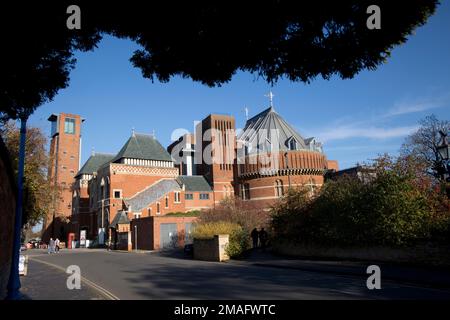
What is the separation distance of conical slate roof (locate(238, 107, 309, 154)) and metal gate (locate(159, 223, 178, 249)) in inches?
750

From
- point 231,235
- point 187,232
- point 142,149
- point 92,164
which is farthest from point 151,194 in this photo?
point 231,235

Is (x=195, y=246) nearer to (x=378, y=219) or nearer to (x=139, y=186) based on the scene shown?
(x=378, y=219)

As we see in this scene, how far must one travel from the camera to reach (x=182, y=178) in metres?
67.8

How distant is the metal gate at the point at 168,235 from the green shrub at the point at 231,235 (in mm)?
14836

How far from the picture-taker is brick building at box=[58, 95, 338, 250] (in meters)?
48.1

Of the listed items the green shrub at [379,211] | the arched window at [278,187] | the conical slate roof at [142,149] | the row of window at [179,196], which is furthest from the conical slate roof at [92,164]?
the green shrub at [379,211]

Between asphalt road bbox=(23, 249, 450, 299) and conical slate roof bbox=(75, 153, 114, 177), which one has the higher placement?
conical slate roof bbox=(75, 153, 114, 177)

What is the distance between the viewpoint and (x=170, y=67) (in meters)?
6.94

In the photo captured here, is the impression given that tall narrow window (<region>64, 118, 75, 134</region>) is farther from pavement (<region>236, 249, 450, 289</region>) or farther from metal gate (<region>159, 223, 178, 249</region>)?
pavement (<region>236, 249, 450, 289</region>)

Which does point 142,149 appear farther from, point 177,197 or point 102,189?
point 177,197

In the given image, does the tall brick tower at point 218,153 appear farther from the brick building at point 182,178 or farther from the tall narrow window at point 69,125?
the tall narrow window at point 69,125

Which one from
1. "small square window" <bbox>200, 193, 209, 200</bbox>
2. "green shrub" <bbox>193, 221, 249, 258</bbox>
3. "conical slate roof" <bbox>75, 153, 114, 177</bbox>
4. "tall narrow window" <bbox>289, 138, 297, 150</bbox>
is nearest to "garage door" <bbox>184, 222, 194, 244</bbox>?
"green shrub" <bbox>193, 221, 249, 258</bbox>

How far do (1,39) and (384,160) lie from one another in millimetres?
17765

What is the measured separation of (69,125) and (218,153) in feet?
122
